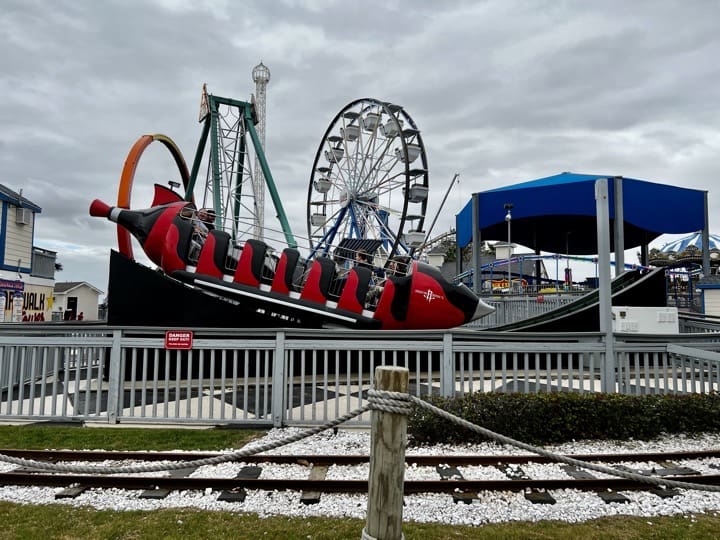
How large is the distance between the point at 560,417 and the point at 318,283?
254 inches

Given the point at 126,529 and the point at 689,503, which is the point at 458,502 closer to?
the point at 689,503

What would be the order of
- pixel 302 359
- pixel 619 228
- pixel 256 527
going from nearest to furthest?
1. pixel 256 527
2. pixel 302 359
3. pixel 619 228

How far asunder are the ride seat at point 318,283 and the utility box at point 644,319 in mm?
6422

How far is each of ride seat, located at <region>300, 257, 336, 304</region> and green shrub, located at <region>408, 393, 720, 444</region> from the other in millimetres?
5429

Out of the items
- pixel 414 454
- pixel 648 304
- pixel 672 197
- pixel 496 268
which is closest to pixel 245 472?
pixel 414 454

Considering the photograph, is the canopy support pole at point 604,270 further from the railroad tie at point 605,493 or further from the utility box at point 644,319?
the utility box at point 644,319

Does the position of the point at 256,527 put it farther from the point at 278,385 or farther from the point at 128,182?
the point at 128,182

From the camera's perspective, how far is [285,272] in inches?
446

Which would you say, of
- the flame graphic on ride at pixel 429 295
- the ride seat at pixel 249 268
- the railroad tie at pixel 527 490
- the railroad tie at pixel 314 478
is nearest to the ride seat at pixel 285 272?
the ride seat at pixel 249 268

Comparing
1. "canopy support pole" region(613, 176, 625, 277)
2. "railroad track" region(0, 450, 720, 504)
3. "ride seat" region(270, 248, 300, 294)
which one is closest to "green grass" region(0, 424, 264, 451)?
"railroad track" region(0, 450, 720, 504)

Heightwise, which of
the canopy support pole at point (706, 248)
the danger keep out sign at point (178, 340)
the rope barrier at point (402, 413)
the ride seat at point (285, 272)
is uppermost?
the canopy support pole at point (706, 248)

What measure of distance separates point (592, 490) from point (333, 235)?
83.8ft

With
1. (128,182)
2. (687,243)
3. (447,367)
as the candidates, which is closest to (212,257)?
(128,182)

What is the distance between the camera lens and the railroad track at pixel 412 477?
4.61 metres
